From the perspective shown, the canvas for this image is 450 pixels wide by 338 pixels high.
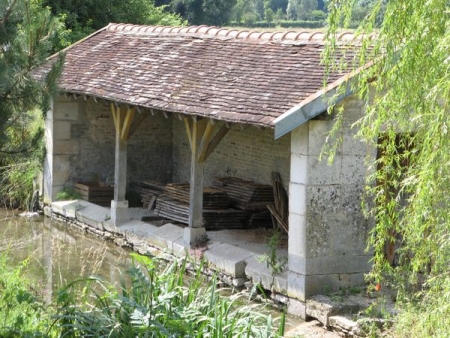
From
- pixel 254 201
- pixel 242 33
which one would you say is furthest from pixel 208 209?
pixel 242 33

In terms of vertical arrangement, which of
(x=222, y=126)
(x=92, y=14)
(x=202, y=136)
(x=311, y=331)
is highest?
(x=92, y=14)

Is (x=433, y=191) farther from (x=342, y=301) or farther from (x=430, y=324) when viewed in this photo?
(x=342, y=301)

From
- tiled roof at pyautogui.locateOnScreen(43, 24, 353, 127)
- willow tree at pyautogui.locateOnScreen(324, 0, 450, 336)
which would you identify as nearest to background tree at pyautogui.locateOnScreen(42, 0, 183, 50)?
tiled roof at pyautogui.locateOnScreen(43, 24, 353, 127)

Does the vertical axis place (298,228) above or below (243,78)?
below

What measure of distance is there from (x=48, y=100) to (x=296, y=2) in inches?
1992

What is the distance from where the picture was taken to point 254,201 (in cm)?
1344

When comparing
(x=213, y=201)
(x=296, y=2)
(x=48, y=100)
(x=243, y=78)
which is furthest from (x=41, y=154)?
(x=296, y=2)

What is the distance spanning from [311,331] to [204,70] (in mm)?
4595

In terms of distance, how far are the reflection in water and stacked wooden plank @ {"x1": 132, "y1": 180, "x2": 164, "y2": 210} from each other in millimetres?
1239

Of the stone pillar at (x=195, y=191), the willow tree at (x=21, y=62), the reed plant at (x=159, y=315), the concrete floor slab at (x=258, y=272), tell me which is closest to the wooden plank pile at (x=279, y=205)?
the stone pillar at (x=195, y=191)

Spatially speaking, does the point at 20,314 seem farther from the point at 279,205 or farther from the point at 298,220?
the point at 279,205

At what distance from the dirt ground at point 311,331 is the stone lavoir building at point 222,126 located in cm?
40

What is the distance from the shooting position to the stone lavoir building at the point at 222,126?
32.7 feet

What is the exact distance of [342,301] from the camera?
966cm
